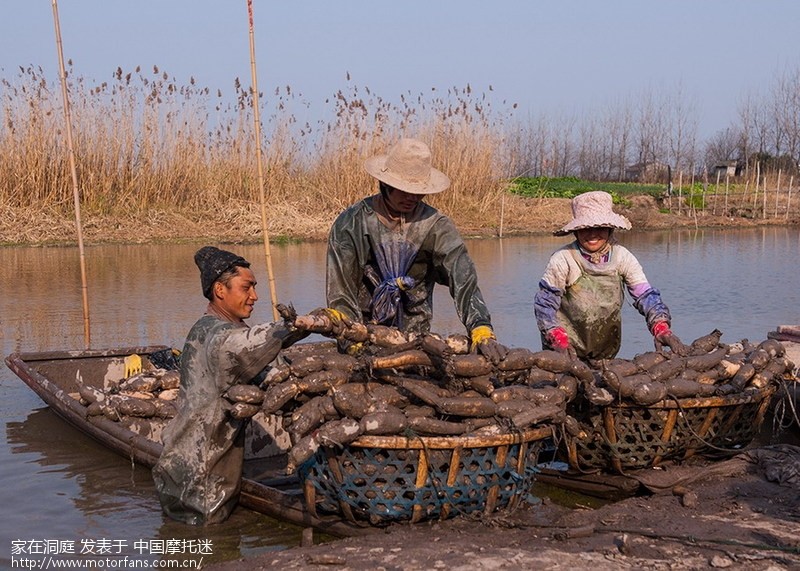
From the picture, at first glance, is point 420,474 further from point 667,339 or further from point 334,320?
point 667,339

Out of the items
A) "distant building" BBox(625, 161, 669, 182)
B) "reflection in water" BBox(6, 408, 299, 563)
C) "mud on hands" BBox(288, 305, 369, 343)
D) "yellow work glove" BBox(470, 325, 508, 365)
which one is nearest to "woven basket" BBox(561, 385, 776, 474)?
"yellow work glove" BBox(470, 325, 508, 365)

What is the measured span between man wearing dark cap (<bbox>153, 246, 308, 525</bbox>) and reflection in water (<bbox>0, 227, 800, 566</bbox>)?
182 millimetres

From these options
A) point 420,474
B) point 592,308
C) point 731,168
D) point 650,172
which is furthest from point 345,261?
point 731,168

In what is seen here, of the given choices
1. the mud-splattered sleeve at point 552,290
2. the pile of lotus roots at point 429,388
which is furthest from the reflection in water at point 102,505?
the mud-splattered sleeve at point 552,290

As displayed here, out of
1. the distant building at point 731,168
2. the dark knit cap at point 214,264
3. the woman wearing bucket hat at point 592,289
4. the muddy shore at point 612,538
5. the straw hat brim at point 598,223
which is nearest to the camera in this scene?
the muddy shore at point 612,538

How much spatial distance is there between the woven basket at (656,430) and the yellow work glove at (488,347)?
0.57m

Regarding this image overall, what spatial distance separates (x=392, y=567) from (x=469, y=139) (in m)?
16.5

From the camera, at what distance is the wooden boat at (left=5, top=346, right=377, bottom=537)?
4.26m

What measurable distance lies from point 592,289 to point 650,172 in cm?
4067

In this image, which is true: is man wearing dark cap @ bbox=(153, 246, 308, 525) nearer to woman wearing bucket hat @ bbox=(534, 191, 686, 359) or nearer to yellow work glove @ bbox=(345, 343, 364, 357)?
yellow work glove @ bbox=(345, 343, 364, 357)

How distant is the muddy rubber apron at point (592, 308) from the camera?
5227mm

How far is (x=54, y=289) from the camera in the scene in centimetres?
1262

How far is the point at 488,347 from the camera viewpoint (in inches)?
159

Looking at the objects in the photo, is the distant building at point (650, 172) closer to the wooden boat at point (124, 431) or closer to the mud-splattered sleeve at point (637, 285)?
the wooden boat at point (124, 431)
